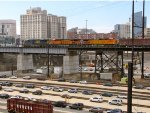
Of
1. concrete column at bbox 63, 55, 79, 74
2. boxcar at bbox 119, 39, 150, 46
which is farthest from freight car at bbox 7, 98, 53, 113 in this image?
concrete column at bbox 63, 55, 79, 74

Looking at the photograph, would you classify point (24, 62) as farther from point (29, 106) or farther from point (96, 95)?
point (29, 106)

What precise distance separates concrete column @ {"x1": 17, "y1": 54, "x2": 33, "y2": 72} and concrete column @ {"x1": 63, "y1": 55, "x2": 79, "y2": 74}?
60.6 feet

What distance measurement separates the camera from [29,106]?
38781mm

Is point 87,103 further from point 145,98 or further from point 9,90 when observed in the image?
point 9,90

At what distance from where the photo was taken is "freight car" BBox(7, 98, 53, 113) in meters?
37.2

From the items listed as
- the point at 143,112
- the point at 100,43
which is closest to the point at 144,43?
the point at 100,43

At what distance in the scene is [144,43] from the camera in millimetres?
70625

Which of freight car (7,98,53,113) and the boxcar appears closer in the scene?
freight car (7,98,53,113)

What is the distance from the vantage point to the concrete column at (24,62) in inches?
3873

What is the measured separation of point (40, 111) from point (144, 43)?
4084 centimetres

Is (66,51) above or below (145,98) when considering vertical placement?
above

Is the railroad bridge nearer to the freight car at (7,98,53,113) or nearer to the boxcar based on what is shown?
the boxcar

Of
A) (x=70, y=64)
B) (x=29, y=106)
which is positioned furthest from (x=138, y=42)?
(x=29, y=106)

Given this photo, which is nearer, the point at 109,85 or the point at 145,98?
the point at 145,98
